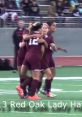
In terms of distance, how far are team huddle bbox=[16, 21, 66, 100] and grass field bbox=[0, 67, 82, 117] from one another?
0.31m

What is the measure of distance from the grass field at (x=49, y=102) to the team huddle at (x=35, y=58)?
306mm

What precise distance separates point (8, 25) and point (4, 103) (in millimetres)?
13547

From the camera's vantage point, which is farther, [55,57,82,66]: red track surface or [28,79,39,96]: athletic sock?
[55,57,82,66]: red track surface

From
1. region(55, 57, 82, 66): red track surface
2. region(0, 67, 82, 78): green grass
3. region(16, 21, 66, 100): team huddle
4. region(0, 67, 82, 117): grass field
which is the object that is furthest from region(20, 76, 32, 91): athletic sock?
region(55, 57, 82, 66): red track surface

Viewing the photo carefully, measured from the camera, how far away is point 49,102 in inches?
573

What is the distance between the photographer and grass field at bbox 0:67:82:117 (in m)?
12.9

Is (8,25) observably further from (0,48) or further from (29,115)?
(29,115)

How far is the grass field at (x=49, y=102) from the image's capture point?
12875 mm

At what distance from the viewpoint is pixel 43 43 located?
50.4 feet

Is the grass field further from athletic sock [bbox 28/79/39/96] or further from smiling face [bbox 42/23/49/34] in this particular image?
smiling face [bbox 42/23/49/34]

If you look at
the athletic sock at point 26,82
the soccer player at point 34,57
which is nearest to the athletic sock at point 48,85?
the athletic sock at point 26,82

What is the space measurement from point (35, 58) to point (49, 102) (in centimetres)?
119

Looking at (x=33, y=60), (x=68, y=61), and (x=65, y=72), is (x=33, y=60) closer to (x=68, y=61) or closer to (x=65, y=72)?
(x=65, y=72)

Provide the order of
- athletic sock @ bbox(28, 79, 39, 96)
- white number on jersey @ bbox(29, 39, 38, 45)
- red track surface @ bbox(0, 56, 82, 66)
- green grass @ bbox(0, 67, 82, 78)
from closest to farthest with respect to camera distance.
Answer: athletic sock @ bbox(28, 79, 39, 96) < white number on jersey @ bbox(29, 39, 38, 45) < green grass @ bbox(0, 67, 82, 78) < red track surface @ bbox(0, 56, 82, 66)
